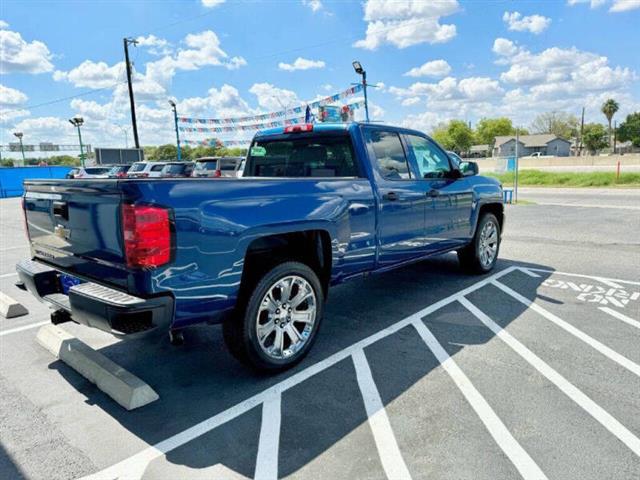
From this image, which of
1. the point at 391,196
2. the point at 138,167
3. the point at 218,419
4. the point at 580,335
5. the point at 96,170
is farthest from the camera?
the point at 96,170

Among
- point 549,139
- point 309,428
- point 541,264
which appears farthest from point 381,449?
point 549,139

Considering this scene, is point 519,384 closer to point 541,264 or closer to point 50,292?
point 50,292

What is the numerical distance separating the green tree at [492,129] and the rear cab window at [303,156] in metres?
113

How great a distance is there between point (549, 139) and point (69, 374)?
113m

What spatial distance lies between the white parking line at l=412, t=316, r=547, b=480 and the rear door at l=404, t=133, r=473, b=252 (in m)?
1.48

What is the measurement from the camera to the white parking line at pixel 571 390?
2604 mm

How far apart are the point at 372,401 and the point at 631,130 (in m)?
100

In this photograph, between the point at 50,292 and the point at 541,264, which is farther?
the point at 541,264

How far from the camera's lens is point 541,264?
22.9 ft

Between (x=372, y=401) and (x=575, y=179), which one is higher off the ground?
(x=575, y=179)

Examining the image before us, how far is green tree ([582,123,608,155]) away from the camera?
8481 cm

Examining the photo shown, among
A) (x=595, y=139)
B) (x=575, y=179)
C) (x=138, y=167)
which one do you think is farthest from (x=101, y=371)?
(x=595, y=139)

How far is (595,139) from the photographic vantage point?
8544 cm

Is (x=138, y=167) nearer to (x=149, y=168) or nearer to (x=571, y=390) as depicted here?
(x=149, y=168)
